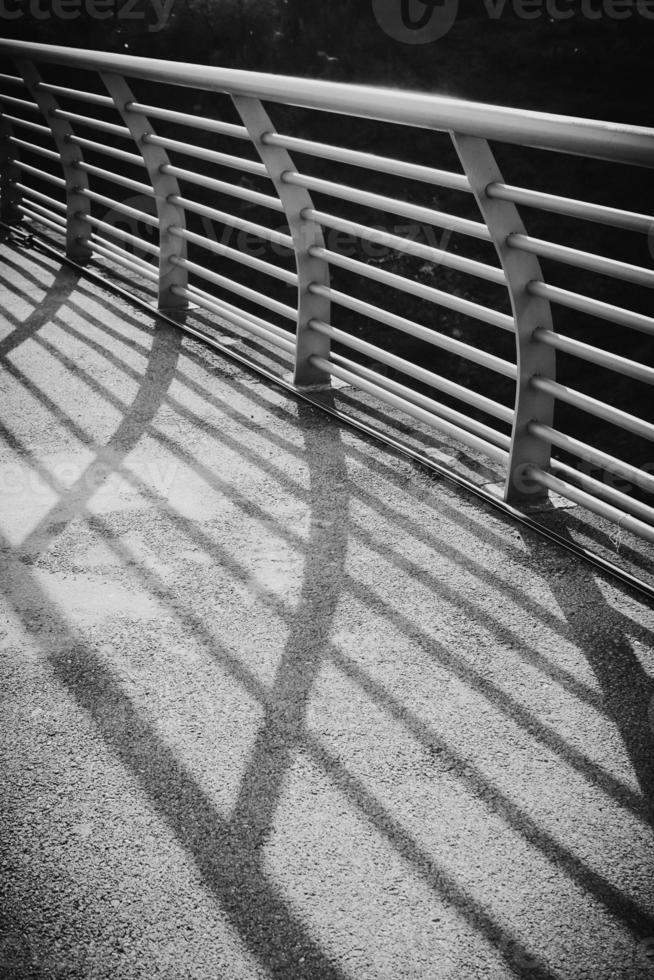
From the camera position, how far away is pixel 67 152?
6980 mm

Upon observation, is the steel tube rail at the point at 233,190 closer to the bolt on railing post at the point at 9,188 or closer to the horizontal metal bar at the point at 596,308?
the horizontal metal bar at the point at 596,308

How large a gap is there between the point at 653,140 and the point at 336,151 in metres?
1.94

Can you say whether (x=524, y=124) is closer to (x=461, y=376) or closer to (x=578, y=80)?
(x=461, y=376)

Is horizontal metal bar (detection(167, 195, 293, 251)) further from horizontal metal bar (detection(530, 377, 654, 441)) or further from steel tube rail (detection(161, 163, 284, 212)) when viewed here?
horizontal metal bar (detection(530, 377, 654, 441))

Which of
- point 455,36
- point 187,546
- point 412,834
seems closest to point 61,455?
point 187,546

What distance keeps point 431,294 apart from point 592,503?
3.62 feet

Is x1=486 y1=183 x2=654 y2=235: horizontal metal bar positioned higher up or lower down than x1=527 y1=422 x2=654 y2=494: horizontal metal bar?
higher up

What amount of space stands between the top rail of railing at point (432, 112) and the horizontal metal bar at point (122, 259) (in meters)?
1.41

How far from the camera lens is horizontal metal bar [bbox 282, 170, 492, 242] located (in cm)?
336

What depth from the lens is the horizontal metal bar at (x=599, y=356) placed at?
280 centimetres

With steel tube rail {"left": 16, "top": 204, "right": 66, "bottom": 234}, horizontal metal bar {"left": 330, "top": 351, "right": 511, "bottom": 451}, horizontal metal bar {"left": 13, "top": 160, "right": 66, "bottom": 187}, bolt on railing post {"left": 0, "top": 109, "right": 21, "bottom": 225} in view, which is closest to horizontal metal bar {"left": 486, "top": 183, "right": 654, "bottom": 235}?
horizontal metal bar {"left": 330, "top": 351, "right": 511, "bottom": 451}

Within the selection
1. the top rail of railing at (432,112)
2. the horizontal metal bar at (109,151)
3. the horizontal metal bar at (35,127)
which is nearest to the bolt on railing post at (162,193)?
the horizontal metal bar at (109,151)

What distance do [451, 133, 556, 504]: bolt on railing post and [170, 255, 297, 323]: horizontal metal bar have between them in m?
1.41

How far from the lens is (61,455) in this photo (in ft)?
13.4
